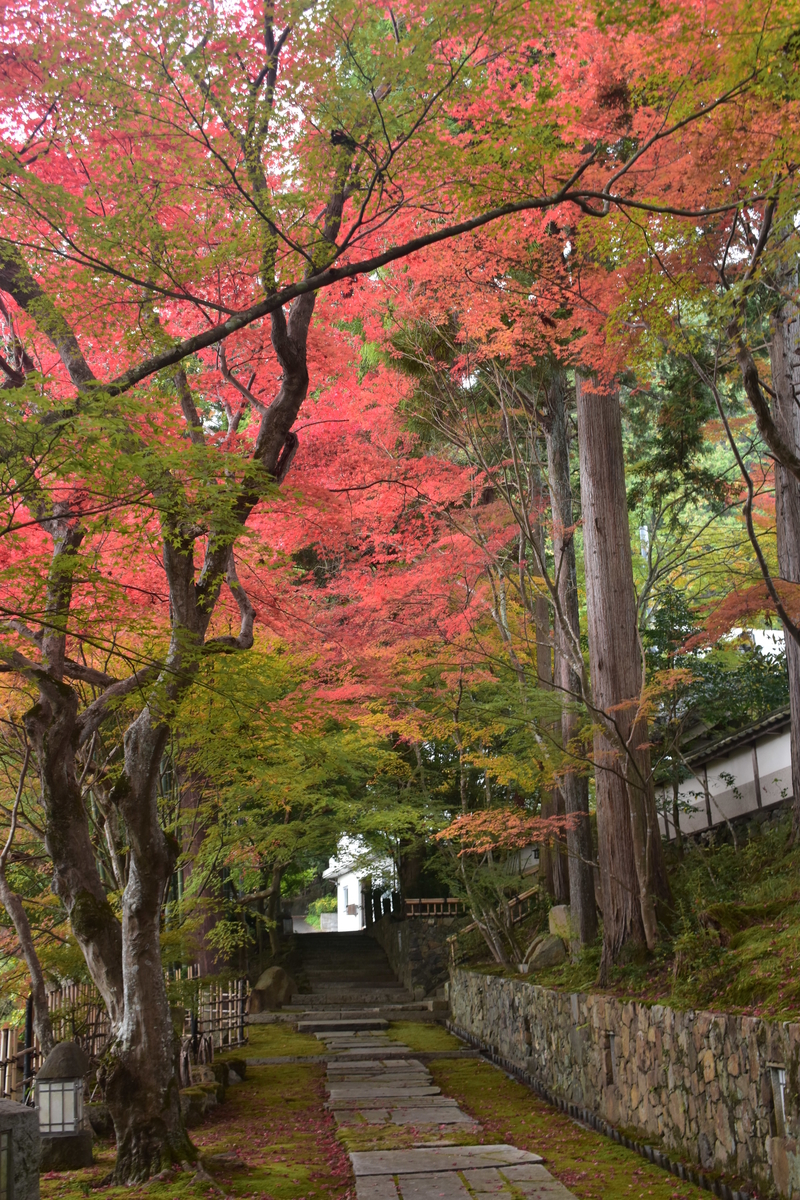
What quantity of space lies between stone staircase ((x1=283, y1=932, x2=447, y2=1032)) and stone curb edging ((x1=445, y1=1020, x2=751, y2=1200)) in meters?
3.44

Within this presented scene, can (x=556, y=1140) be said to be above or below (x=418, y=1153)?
below

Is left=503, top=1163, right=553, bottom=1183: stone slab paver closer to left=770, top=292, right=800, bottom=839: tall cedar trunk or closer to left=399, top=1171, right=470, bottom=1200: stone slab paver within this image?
left=399, top=1171, right=470, bottom=1200: stone slab paver

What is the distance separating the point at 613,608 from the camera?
33.3 ft

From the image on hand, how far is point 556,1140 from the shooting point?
7945mm

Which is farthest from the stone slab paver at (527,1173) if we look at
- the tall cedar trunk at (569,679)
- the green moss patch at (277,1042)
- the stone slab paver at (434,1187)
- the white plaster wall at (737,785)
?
the green moss patch at (277,1042)

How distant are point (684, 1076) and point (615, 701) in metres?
4.05

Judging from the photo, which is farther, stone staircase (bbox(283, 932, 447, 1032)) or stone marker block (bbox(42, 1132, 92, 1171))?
stone staircase (bbox(283, 932, 447, 1032))

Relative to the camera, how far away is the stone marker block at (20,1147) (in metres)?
3.82

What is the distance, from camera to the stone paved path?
6.18m

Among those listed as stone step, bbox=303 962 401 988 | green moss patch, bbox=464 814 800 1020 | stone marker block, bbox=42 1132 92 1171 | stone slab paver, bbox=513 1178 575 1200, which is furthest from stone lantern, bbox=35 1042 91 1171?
stone step, bbox=303 962 401 988

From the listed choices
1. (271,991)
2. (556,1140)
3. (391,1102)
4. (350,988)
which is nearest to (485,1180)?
(556,1140)

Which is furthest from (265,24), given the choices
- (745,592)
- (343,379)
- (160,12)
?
(745,592)

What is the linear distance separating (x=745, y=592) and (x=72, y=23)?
22.4 ft

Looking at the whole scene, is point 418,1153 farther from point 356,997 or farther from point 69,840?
point 356,997
